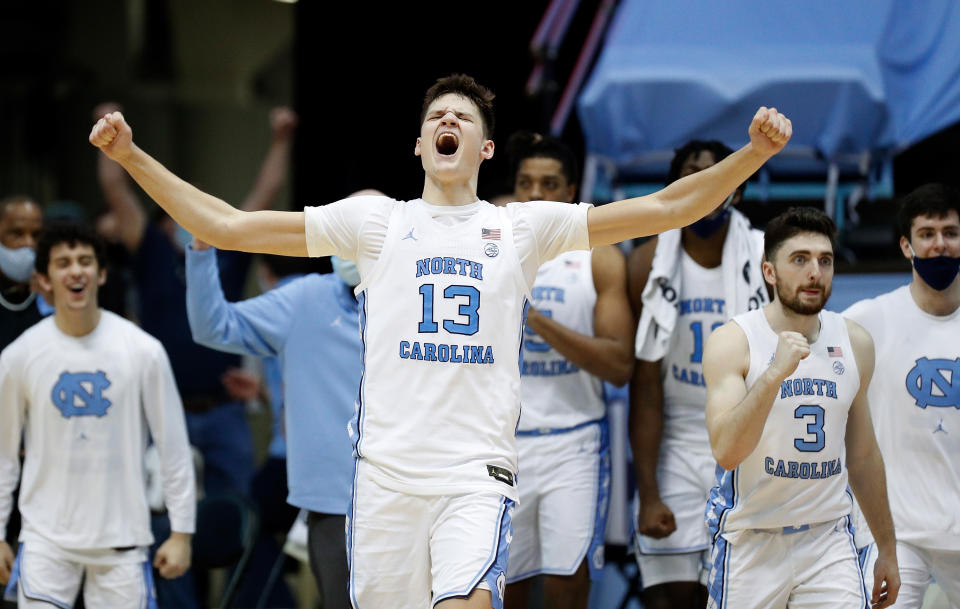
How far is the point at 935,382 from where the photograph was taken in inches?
193

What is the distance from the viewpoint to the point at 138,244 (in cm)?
784

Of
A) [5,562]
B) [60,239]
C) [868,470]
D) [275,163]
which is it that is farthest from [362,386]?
[275,163]

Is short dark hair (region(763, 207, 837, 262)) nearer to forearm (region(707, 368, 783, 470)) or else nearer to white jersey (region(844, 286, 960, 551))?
forearm (region(707, 368, 783, 470))

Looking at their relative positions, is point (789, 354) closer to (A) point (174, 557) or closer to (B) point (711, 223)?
(B) point (711, 223)

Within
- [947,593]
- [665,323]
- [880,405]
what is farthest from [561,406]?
[947,593]

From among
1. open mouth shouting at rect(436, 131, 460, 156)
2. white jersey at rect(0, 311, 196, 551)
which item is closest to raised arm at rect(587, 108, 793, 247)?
open mouth shouting at rect(436, 131, 460, 156)

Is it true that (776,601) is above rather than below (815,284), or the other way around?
below

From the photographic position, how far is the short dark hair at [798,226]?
439 centimetres

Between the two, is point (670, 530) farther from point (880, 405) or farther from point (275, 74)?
point (275, 74)

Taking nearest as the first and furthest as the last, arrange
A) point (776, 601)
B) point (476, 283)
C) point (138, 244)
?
point (476, 283), point (776, 601), point (138, 244)

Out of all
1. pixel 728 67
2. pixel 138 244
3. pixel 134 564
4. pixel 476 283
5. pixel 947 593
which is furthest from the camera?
pixel 138 244

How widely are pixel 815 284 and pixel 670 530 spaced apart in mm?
1386

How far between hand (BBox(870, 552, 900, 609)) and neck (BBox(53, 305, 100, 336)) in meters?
3.44

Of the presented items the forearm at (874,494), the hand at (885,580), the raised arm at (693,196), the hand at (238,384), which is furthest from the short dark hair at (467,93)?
the hand at (238,384)
